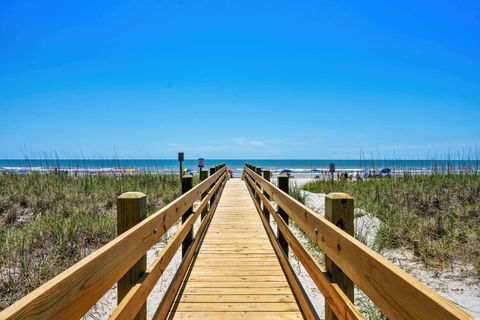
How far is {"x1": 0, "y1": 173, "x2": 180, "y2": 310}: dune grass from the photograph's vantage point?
14.6ft

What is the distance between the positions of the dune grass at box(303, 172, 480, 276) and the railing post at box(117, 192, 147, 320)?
17.1 ft

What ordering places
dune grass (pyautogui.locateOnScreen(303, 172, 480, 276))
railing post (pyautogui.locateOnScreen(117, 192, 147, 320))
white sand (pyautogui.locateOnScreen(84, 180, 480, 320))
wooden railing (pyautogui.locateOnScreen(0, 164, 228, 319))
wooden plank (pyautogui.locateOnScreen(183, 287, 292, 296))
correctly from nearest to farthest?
Result: 1. wooden railing (pyautogui.locateOnScreen(0, 164, 228, 319))
2. railing post (pyautogui.locateOnScreen(117, 192, 147, 320))
3. wooden plank (pyautogui.locateOnScreen(183, 287, 292, 296))
4. white sand (pyautogui.locateOnScreen(84, 180, 480, 320))
5. dune grass (pyautogui.locateOnScreen(303, 172, 480, 276))

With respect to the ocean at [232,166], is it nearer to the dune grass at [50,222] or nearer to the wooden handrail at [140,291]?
the dune grass at [50,222]

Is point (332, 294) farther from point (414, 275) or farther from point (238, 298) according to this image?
point (414, 275)

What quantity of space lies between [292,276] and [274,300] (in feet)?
1.03

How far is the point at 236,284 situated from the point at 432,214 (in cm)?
678

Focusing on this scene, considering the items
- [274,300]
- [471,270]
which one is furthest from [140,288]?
[471,270]

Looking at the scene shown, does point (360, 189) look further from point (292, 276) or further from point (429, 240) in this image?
point (292, 276)

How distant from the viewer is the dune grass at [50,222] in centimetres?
446

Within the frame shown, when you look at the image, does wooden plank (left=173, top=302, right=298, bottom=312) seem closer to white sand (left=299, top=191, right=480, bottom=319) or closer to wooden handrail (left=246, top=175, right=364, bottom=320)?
wooden handrail (left=246, top=175, right=364, bottom=320)

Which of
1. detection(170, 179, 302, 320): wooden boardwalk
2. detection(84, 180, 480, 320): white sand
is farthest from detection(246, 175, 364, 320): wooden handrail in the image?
detection(84, 180, 480, 320): white sand

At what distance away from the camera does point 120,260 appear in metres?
1.59

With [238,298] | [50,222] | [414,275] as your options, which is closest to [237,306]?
[238,298]

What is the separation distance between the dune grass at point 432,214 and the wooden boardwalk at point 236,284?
280cm
